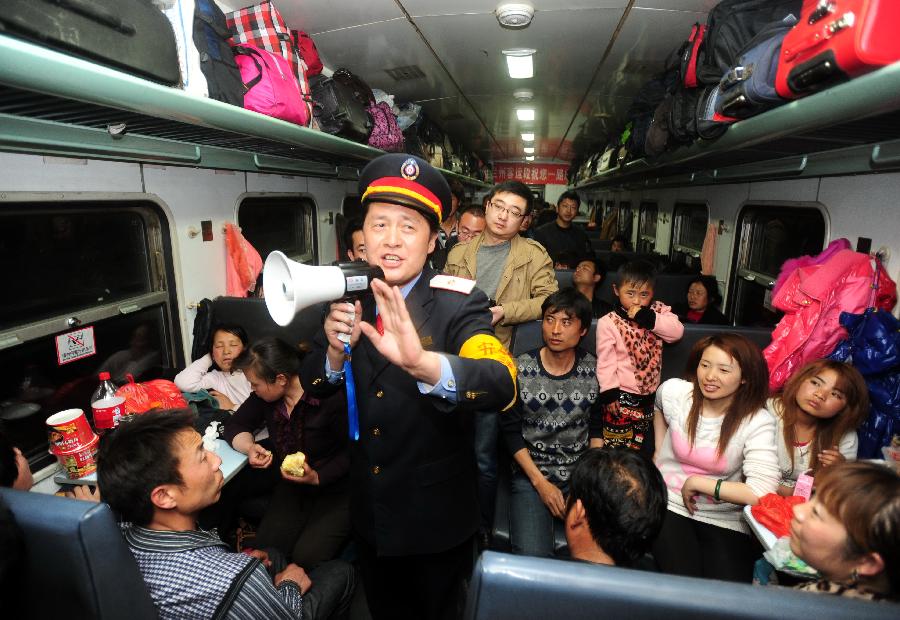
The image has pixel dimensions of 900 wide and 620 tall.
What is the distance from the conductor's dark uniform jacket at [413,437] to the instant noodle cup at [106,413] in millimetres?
1759

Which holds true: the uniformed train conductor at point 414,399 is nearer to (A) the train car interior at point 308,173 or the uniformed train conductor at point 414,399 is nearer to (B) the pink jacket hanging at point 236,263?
(A) the train car interior at point 308,173

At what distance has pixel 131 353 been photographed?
10.6 feet

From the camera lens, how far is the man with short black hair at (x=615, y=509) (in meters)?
1.56

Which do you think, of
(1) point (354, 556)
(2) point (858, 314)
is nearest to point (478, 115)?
(2) point (858, 314)

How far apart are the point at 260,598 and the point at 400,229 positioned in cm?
135

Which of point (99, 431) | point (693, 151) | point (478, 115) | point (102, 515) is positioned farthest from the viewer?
point (478, 115)

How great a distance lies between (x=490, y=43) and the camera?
13.3 feet

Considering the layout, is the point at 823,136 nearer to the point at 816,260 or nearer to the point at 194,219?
the point at 816,260

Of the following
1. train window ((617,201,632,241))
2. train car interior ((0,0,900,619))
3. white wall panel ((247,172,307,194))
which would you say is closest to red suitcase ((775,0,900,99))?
train car interior ((0,0,900,619))

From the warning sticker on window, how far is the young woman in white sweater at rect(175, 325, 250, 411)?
2.37ft

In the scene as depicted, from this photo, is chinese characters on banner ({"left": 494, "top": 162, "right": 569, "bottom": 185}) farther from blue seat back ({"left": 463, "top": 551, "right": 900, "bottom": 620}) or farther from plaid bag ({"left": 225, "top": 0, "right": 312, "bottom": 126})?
blue seat back ({"left": 463, "top": 551, "right": 900, "bottom": 620})

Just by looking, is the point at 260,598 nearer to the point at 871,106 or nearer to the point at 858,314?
the point at 871,106

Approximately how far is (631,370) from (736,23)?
2.21m

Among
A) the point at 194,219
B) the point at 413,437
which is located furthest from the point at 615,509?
the point at 194,219
